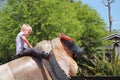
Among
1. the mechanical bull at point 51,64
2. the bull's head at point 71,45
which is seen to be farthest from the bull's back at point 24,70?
→ the bull's head at point 71,45

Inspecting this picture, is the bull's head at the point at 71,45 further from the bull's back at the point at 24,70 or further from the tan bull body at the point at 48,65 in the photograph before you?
the bull's back at the point at 24,70

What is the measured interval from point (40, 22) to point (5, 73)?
72.8 feet

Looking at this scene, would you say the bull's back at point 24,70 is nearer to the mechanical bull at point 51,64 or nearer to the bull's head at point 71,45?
the mechanical bull at point 51,64

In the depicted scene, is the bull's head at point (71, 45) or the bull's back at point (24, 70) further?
the bull's head at point (71, 45)

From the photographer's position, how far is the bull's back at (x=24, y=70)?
223 centimetres

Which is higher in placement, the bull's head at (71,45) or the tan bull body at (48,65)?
the bull's head at (71,45)

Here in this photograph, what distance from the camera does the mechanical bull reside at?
229cm

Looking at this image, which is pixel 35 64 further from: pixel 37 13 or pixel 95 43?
pixel 95 43

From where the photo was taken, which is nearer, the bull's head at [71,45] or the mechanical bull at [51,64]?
the mechanical bull at [51,64]

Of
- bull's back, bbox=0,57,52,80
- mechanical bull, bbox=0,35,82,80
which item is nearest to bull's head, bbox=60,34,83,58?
mechanical bull, bbox=0,35,82,80

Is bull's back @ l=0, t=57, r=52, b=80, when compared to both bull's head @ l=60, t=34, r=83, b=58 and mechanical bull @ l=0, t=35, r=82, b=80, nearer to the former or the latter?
mechanical bull @ l=0, t=35, r=82, b=80


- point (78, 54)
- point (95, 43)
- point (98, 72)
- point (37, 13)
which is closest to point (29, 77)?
point (78, 54)

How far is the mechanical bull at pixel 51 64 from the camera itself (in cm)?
229

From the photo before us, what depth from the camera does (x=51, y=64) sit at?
2.38 m
